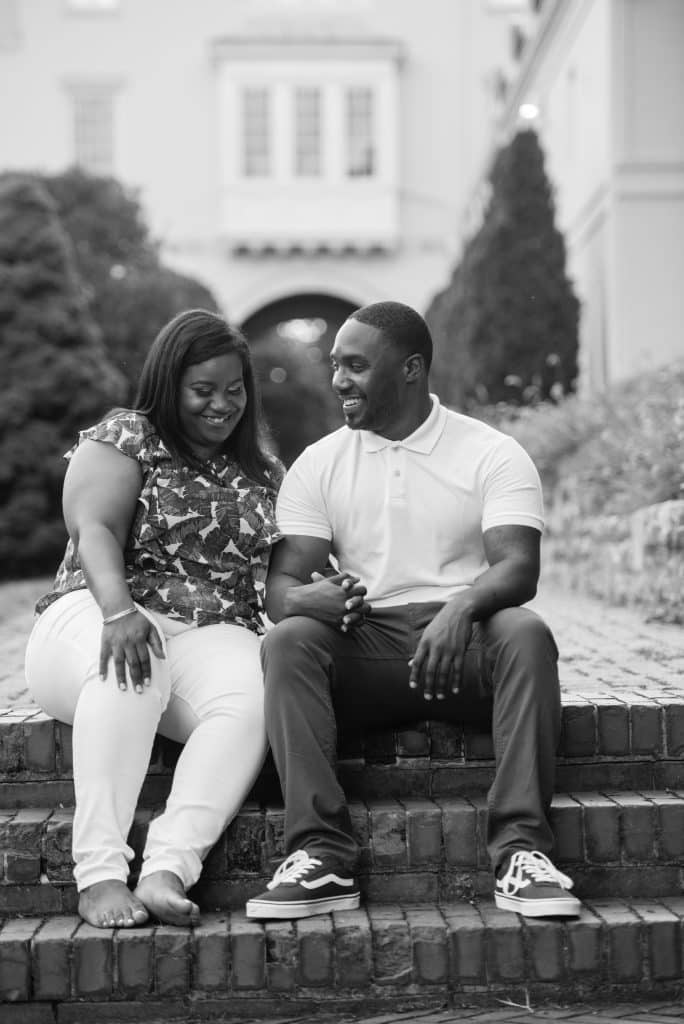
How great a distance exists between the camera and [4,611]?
8.00m

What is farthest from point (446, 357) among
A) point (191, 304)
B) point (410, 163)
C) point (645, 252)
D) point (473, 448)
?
point (410, 163)

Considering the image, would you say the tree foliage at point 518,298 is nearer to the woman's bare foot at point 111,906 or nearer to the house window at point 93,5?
the woman's bare foot at point 111,906

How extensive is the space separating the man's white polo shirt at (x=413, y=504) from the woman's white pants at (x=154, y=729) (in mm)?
344

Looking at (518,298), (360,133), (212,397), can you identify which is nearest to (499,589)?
(212,397)

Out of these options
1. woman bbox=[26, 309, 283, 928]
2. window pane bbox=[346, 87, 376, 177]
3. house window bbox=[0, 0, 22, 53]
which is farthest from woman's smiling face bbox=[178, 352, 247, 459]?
house window bbox=[0, 0, 22, 53]

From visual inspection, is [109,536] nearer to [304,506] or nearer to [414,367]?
[304,506]

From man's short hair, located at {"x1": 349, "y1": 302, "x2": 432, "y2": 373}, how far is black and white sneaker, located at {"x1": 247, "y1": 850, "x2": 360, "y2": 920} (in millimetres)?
1251

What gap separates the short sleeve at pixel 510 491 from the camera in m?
3.16

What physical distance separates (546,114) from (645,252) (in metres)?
5.36

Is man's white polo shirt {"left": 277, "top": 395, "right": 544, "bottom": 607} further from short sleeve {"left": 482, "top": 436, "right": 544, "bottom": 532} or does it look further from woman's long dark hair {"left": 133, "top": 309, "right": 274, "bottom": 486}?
woman's long dark hair {"left": 133, "top": 309, "right": 274, "bottom": 486}

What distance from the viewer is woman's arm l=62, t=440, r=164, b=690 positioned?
2.95 metres

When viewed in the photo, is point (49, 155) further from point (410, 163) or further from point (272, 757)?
point (272, 757)

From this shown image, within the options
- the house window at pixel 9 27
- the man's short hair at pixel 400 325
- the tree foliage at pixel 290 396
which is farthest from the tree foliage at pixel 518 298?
the house window at pixel 9 27

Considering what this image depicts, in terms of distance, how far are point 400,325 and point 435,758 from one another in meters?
1.03
